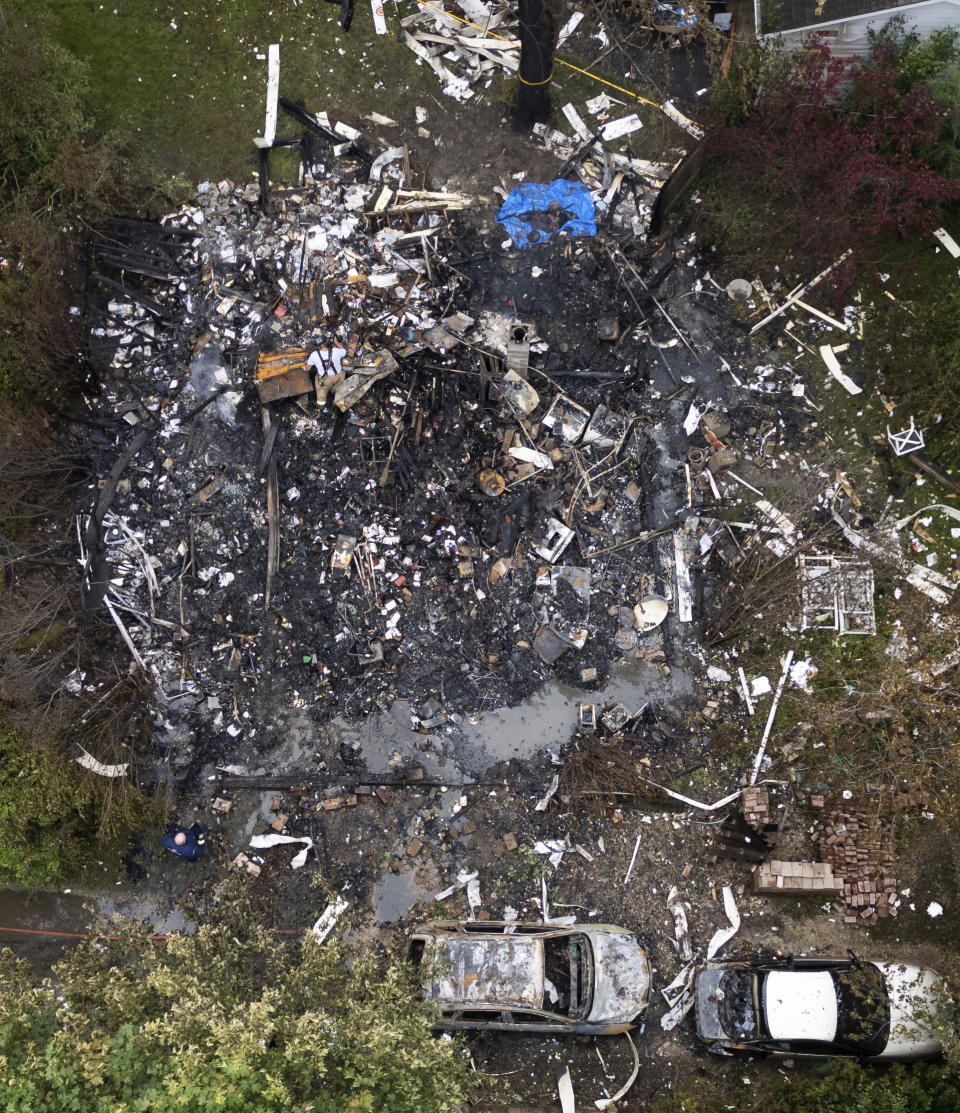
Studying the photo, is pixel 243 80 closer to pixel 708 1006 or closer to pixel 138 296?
pixel 138 296

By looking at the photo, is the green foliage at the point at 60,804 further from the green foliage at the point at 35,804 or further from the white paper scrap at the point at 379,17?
the white paper scrap at the point at 379,17

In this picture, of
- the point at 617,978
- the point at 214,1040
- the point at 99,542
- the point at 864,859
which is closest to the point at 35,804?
Answer: the point at 99,542

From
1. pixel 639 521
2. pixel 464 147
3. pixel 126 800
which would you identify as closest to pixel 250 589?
pixel 126 800

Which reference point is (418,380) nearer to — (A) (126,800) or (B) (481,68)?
(B) (481,68)

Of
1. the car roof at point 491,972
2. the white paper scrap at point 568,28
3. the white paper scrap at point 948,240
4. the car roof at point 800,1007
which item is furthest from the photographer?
the white paper scrap at point 568,28

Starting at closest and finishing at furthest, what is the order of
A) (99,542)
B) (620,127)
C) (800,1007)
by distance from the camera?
(800,1007)
(99,542)
(620,127)

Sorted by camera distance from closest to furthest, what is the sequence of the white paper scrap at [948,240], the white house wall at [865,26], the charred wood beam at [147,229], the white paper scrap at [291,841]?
the white house wall at [865,26], the white paper scrap at [291,841], the white paper scrap at [948,240], the charred wood beam at [147,229]

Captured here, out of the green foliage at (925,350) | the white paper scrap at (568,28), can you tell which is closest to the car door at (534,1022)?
the green foliage at (925,350)

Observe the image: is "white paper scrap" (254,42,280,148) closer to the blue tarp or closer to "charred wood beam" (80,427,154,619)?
the blue tarp
